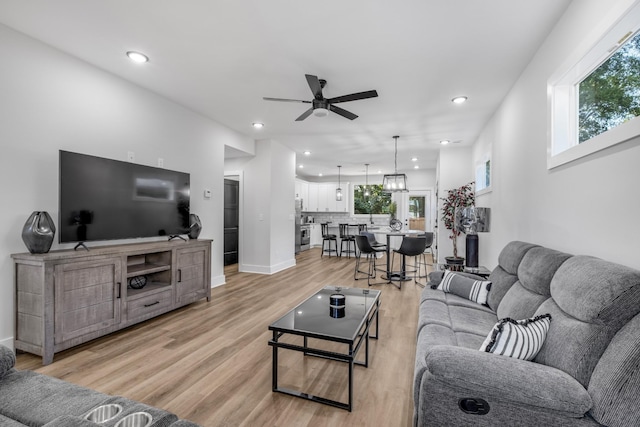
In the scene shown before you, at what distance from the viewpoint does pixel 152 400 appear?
1917mm

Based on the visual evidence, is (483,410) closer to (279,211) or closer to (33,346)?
(33,346)

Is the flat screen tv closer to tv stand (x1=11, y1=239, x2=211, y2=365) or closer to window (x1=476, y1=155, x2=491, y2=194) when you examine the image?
tv stand (x1=11, y1=239, x2=211, y2=365)

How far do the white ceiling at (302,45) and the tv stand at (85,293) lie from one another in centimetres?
187

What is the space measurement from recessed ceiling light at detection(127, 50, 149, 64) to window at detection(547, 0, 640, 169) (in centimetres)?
353

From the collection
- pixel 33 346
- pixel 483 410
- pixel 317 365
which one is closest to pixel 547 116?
pixel 483 410

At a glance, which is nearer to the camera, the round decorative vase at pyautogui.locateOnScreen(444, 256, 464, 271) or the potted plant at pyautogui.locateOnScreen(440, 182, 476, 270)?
the round decorative vase at pyautogui.locateOnScreen(444, 256, 464, 271)

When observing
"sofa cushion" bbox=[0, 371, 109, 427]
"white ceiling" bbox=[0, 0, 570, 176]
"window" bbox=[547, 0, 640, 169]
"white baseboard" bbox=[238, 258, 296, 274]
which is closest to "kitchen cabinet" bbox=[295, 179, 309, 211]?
"white baseboard" bbox=[238, 258, 296, 274]

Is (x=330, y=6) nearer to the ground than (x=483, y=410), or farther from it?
farther from it

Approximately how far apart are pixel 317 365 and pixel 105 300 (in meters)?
2.03

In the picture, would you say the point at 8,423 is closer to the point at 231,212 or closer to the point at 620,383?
the point at 620,383

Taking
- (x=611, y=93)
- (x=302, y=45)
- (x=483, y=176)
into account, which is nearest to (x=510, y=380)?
(x=611, y=93)

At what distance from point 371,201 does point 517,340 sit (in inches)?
361

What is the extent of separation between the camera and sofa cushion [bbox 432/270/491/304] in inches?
106

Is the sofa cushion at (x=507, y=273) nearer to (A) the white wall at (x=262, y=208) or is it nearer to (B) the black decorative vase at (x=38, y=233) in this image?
(B) the black decorative vase at (x=38, y=233)
